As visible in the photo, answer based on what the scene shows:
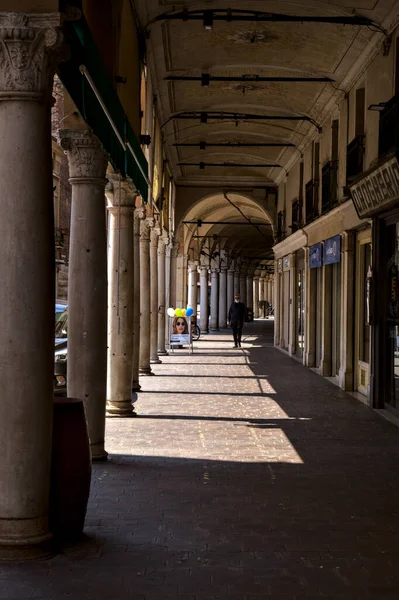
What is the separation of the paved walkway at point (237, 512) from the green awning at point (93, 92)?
3.04 meters

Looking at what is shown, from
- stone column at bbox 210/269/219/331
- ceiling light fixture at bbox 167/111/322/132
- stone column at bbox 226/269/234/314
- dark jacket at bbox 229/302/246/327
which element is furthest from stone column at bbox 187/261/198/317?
ceiling light fixture at bbox 167/111/322/132

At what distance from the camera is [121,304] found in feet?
36.0

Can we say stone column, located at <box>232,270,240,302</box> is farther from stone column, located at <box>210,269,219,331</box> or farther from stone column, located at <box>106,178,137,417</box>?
stone column, located at <box>106,178,137,417</box>

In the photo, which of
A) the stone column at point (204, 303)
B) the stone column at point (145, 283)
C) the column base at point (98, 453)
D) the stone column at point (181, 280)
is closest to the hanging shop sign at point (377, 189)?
the stone column at point (145, 283)

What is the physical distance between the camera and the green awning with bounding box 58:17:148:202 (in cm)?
611

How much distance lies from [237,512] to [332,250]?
421 inches

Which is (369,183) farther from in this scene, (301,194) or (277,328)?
(277,328)

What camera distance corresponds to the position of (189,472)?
25.9ft

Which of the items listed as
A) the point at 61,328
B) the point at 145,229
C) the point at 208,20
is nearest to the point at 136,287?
the point at 61,328

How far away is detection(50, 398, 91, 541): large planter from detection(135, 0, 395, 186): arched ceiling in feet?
25.4

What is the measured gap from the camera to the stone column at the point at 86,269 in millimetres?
7793

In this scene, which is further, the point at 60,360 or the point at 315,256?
the point at 315,256

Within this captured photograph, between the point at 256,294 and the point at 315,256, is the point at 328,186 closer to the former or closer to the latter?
the point at 315,256

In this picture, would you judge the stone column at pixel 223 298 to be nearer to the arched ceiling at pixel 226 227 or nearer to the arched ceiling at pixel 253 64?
the arched ceiling at pixel 226 227
